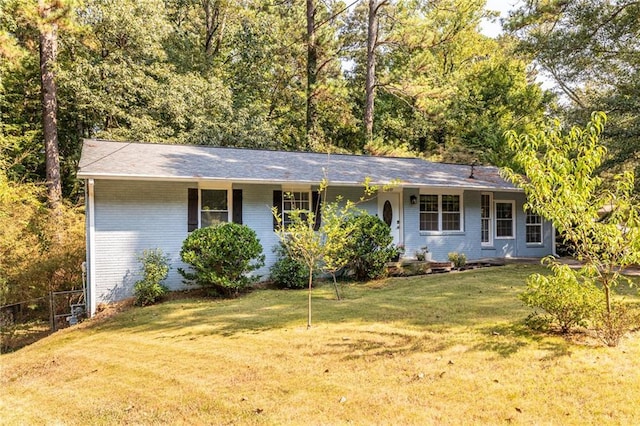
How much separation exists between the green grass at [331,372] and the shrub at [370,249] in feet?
10.1

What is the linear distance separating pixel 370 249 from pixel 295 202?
8.02 ft

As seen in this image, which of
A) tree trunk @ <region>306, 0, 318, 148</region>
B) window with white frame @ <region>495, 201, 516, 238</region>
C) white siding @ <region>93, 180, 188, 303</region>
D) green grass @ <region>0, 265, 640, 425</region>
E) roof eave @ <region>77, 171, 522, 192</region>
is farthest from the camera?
tree trunk @ <region>306, 0, 318, 148</region>

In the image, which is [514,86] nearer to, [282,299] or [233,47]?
[233,47]

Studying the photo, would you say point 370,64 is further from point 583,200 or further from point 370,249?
point 583,200

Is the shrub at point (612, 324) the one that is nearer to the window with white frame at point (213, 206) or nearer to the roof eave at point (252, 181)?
the roof eave at point (252, 181)

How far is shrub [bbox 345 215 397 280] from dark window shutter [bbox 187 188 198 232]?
3863 millimetres

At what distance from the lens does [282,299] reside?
29.3 feet

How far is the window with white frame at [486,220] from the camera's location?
45.5 feet

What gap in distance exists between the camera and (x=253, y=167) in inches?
452

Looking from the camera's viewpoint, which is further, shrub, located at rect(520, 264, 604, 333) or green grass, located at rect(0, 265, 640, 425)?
shrub, located at rect(520, 264, 604, 333)

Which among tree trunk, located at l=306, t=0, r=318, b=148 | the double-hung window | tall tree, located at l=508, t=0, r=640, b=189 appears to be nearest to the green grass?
the double-hung window

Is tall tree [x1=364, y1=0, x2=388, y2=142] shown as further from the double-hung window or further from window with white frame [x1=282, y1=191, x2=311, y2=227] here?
the double-hung window

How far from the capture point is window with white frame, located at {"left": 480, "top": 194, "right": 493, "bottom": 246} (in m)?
13.9

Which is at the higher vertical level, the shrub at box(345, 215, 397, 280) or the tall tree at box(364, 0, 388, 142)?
the tall tree at box(364, 0, 388, 142)
